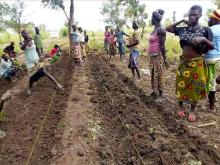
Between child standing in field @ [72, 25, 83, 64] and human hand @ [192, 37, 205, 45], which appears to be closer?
human hand @ [192, 37, 205, 45]

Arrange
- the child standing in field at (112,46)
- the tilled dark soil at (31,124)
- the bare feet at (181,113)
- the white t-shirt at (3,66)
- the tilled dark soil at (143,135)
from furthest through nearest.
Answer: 1. the child standing in field at (112,46)
2. the white t-shirt at (3,66)
3. the bare feet at (181,113)
4. the tilled dark soil at (31,124)
5. the tilled dark soil at (143,135)

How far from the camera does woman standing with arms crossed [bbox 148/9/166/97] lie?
7.20 metres

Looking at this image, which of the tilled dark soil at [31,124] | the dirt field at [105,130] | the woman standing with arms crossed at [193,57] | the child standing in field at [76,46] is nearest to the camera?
the dirt field at [105,130]

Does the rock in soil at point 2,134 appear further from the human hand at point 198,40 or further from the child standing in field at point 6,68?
the child standing in field at point 6,68

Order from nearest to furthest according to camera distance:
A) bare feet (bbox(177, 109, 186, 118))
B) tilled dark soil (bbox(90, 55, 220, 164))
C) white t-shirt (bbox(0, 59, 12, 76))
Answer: tilled dark soil (bbox(90, 55, 220, 164))
bare feet (bbox(177, 109, 186, 118))
white t-shirt (bbox(0, 59, 12, 76))

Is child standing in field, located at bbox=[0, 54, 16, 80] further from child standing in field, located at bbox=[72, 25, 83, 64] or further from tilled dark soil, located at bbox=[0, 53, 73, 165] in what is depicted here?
child standing in field, located at bbox=[72, 25, 83, 64]

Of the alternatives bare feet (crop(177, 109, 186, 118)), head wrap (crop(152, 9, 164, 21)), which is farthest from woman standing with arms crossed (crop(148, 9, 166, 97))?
bare feet (crop(177, 109, 186, 118))

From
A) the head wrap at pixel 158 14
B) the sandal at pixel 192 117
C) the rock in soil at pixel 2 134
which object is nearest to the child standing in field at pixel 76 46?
the head wrap at pixel 158 14

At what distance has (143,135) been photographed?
5832 mm

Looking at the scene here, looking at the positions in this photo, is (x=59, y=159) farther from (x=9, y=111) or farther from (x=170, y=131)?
(x=9, y=111)

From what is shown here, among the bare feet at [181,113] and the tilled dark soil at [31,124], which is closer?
the tilled dark soil at [31,124]

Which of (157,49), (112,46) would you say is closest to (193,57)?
(157,49)

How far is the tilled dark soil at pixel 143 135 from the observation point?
5.03 metres

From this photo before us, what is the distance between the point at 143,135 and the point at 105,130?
0.81m
